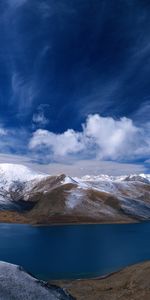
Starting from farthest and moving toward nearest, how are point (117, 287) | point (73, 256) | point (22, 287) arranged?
point (73, 256) < point (117, 287) < point (22, 287)

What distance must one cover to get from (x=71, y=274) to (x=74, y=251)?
115 feet

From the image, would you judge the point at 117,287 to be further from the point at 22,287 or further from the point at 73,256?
the point at 73,256

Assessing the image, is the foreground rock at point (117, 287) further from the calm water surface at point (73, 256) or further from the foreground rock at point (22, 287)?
the foreground rock at point (22, 287)

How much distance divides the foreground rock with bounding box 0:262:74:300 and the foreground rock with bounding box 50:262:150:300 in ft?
60.0

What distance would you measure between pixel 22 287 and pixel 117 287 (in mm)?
28804

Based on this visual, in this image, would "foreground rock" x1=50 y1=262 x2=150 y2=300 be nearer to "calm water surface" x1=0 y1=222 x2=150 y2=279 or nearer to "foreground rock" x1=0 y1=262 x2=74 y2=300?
Result: "calm water surface" x1=0 y1=222 x2=150 y2=279

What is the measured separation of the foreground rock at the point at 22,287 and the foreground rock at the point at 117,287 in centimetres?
1829

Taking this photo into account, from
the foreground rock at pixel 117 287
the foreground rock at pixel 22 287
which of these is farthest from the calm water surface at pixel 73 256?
the foreground rock at pixel 22 287

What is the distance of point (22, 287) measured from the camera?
1077 inches

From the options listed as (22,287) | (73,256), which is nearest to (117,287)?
(22,287)

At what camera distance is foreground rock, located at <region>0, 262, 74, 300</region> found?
26216 mm

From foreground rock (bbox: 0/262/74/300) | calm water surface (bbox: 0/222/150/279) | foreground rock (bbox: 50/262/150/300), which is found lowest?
calm water surface (bbox: 0/222/150/279)

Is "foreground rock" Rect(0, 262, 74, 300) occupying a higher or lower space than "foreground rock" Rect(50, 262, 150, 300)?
higher

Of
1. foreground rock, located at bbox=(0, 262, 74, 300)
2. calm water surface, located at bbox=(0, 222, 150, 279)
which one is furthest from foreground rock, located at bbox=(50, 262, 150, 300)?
foreground rock, located at bbox=(0, 262, 74, 300)
